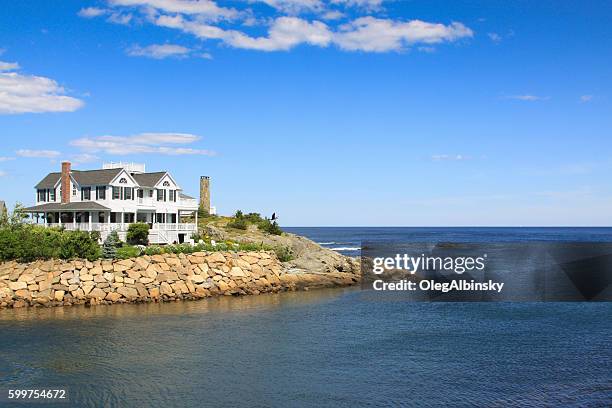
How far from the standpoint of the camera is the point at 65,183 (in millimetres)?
59594

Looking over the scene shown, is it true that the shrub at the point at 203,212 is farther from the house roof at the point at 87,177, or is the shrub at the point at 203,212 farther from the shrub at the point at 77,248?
the shrub at the point at 77,248

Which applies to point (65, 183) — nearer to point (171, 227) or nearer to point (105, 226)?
point (105, 226)

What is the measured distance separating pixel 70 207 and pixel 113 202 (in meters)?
4.12

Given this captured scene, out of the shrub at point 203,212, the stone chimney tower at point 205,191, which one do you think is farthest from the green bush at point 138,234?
the stone chimney tower at point 205,191

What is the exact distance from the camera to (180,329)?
109 feet

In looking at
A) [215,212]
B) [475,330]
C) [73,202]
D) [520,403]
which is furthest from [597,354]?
[215,212]

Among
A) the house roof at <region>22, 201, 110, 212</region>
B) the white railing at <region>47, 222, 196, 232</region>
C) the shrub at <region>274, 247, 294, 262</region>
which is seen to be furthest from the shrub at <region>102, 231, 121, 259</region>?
the shrub at <region>274, 247, 294, 262</region>

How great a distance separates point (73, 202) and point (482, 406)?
48751 mm

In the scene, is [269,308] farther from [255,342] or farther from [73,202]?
[73,202]

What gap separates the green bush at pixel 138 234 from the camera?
52938mm

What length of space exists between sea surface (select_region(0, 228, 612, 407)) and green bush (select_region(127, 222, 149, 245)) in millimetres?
13303

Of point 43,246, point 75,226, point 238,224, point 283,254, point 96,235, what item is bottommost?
point 283,254

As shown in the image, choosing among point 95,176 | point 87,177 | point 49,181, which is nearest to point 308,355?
point 95,176

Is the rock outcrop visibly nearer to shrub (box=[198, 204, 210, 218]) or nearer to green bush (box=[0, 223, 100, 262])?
shrub (box=[198, 204, 210, 218])
